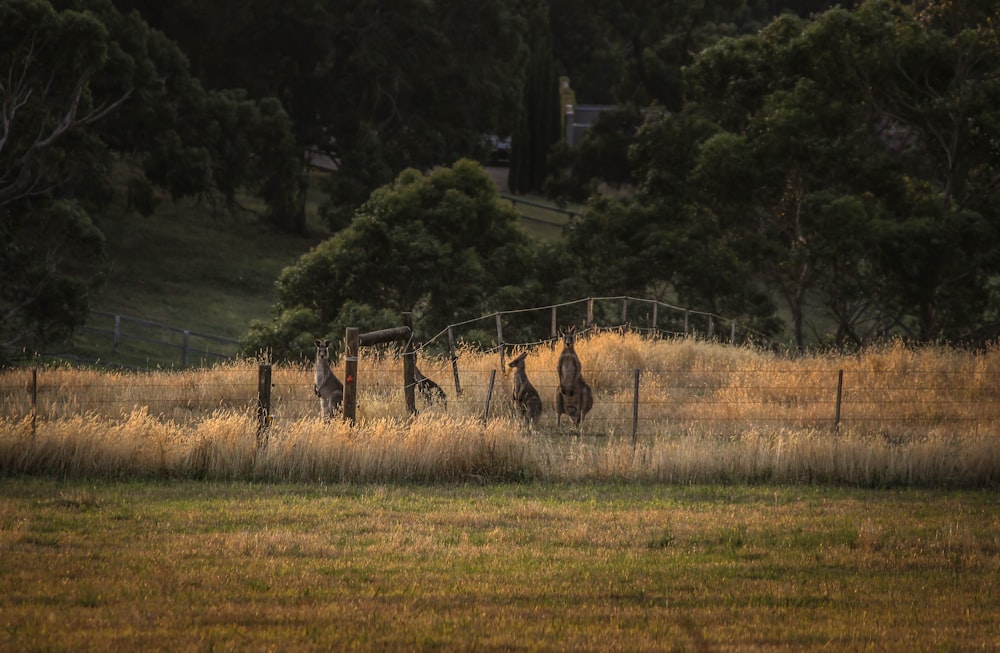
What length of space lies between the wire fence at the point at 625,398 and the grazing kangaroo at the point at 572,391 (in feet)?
0.91

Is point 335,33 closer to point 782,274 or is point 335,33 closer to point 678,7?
point 678,7

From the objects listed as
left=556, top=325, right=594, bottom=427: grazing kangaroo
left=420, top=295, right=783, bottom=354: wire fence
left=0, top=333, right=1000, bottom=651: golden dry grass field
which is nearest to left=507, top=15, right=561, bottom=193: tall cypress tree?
left=420, top=295, right=783, bottom=354: wire fence

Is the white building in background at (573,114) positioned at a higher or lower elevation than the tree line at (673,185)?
higher

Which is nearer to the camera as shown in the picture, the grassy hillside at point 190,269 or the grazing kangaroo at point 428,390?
the grazing kangaroo at point 428,390

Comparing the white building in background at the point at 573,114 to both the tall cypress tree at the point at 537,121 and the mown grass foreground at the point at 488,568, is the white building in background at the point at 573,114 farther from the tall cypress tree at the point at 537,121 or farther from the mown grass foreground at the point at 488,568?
the mown grass foreground at the point at 488,568

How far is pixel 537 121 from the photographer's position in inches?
2899

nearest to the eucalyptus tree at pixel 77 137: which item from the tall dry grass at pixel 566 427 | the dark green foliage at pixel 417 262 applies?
the dark green foliage at pixel 417 262

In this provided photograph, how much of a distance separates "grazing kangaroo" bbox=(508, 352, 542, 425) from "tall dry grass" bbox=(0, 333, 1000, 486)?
24 cm

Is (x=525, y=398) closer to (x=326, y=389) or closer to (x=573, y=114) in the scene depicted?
(x=326, y=389)

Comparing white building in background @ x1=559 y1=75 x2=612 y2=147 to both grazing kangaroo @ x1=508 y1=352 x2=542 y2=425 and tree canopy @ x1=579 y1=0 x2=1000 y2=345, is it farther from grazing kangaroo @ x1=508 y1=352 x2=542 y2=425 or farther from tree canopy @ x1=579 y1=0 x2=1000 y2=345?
grazing kangaroo @ x1=508 y1=352 x2=542 y2=425

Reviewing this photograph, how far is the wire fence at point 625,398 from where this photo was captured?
19.9 m

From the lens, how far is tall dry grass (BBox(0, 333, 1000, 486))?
16.7 m

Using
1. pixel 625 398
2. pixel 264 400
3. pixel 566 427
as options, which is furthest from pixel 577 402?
pixel 264 400

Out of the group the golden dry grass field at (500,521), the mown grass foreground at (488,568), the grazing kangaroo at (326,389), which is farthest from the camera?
the grazing kangaroo at (326,389)
